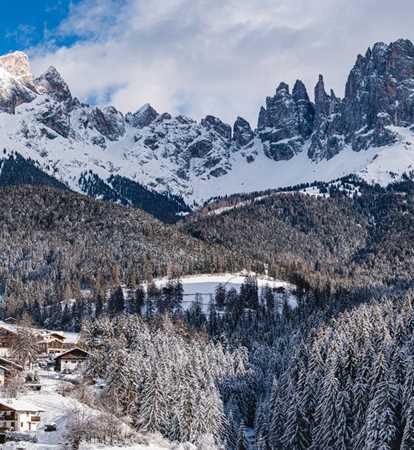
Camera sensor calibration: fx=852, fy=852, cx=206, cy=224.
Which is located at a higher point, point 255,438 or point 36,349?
point 36,349

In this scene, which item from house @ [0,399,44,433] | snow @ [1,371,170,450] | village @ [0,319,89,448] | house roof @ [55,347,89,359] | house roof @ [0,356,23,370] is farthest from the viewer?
house roof @ [55,347,89,359]

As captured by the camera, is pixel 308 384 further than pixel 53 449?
Yes

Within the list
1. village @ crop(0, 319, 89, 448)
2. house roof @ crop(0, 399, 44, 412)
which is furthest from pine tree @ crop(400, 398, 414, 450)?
house roof @ crop(0, 399, 44, 412)

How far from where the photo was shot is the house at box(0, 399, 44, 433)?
97.1m

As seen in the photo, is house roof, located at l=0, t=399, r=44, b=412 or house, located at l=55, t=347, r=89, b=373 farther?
house, located at l=55, t=347, r=89, b=373

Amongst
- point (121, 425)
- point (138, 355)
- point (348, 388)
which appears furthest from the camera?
point (138, 355)

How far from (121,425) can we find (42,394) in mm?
15543

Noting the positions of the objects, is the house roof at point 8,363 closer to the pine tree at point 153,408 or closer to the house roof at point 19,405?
the house roof at point 19,405

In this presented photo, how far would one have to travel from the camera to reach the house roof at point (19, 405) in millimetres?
98113

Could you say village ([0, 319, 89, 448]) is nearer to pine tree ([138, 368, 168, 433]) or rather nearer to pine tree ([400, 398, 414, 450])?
pine tree ([138, 368, 168, 433])

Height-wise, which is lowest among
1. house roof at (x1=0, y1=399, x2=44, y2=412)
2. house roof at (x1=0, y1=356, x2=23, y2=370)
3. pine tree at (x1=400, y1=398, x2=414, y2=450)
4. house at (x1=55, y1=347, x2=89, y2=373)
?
pine tree at (x1=400, y1=398, x2=414, y2=450)

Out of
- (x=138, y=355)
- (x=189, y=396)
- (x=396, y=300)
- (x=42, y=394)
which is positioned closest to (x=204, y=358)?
(x=138, y=355)

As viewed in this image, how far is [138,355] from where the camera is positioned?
128 m

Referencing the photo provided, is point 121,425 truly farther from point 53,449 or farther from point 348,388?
point 348,388
